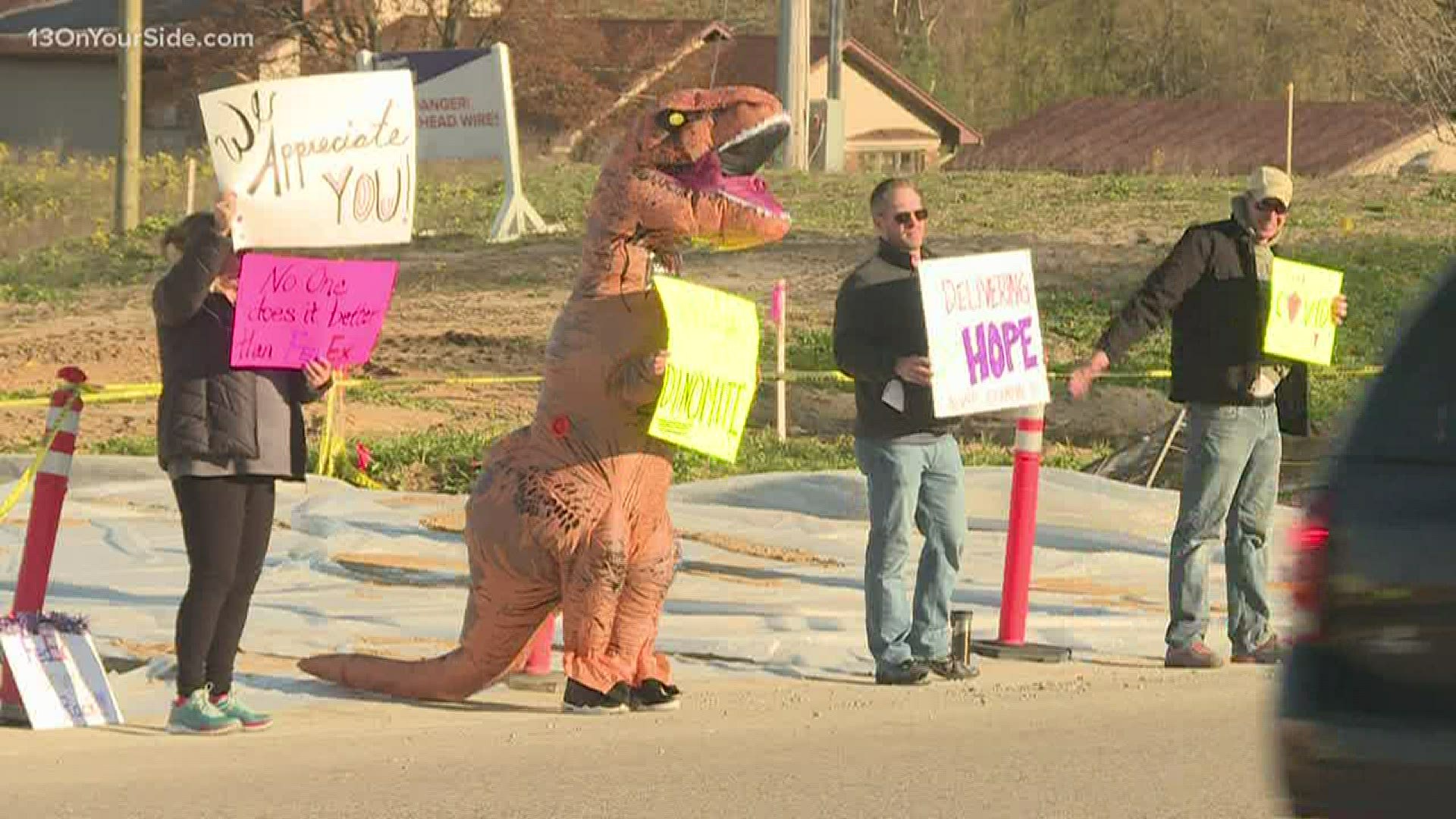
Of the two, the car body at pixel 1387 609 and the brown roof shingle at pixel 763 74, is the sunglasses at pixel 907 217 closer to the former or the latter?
the car body at pixel 1387 609

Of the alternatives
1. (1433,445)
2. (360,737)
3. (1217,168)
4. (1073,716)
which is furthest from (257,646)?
(1217,168)

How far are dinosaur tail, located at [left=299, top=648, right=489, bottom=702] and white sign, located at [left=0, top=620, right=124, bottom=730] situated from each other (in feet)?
3.10

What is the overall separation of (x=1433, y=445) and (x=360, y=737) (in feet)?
15.8

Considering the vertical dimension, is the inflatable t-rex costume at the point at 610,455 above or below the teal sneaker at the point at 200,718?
above

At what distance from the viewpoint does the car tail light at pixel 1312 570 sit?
17.7 feet

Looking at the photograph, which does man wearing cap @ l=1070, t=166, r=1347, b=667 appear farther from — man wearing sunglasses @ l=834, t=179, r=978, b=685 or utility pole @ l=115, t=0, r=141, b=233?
utility pole @ l=115, t=0, r=141, b=233

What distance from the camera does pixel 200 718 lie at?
9.16 metres

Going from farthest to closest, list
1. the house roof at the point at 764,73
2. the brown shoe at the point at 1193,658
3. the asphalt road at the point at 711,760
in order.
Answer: the house roof at the point at 764,73 < the brown shoe at the point at 1193,658 < the asphalt road at the point at 711,760

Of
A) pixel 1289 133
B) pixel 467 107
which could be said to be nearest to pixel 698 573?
pixel 1289 133

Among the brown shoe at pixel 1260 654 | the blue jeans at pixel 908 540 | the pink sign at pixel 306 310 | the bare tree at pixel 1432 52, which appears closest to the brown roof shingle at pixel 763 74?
the bare tree at pixel 1432 52

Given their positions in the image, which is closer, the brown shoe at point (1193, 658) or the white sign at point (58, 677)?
the white sign at point (58, 677)

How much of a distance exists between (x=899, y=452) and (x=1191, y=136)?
5020 cm

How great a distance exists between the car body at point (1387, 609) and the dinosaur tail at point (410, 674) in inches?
191

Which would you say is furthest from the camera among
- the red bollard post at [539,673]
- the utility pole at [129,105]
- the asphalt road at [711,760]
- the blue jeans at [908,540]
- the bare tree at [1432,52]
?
the utility pole at [129,105]
